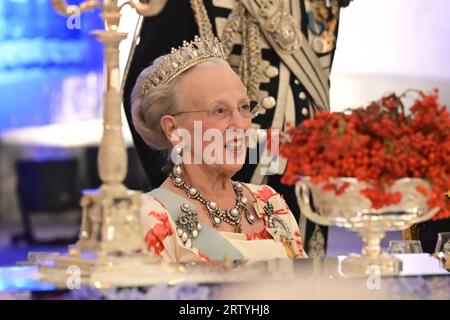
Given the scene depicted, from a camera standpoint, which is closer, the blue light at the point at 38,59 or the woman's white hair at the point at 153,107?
the woman's white hair at the point at 153,107

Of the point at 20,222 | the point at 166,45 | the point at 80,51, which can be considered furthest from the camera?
the point at 20,222

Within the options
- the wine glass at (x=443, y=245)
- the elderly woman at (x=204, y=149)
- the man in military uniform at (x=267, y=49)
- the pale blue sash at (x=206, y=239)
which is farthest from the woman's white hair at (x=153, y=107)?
the wine glass at (x=443, y=245)

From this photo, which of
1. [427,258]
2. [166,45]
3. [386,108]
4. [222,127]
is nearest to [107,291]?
[386,108]

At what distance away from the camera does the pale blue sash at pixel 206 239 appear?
3227mm

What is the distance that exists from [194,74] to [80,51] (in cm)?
242

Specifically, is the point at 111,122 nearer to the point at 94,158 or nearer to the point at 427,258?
the point at 427,258

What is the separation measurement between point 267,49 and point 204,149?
95 cm

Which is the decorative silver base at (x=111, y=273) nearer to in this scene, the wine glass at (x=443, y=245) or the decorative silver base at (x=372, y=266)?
the decorative silver base at (x=372, y=266)

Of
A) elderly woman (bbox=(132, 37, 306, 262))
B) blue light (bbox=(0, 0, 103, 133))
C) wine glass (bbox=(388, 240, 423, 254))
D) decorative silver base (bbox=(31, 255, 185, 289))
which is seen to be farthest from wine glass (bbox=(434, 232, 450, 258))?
blue light (bbox=(0, 0, 103, 133))

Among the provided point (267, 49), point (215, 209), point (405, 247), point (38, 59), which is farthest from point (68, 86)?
point (405, 247)

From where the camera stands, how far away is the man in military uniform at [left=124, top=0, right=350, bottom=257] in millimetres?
4273

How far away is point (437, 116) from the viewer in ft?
8.14

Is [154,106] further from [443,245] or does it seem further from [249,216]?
[443,245]

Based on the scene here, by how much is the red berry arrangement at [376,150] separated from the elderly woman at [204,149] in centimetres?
89
